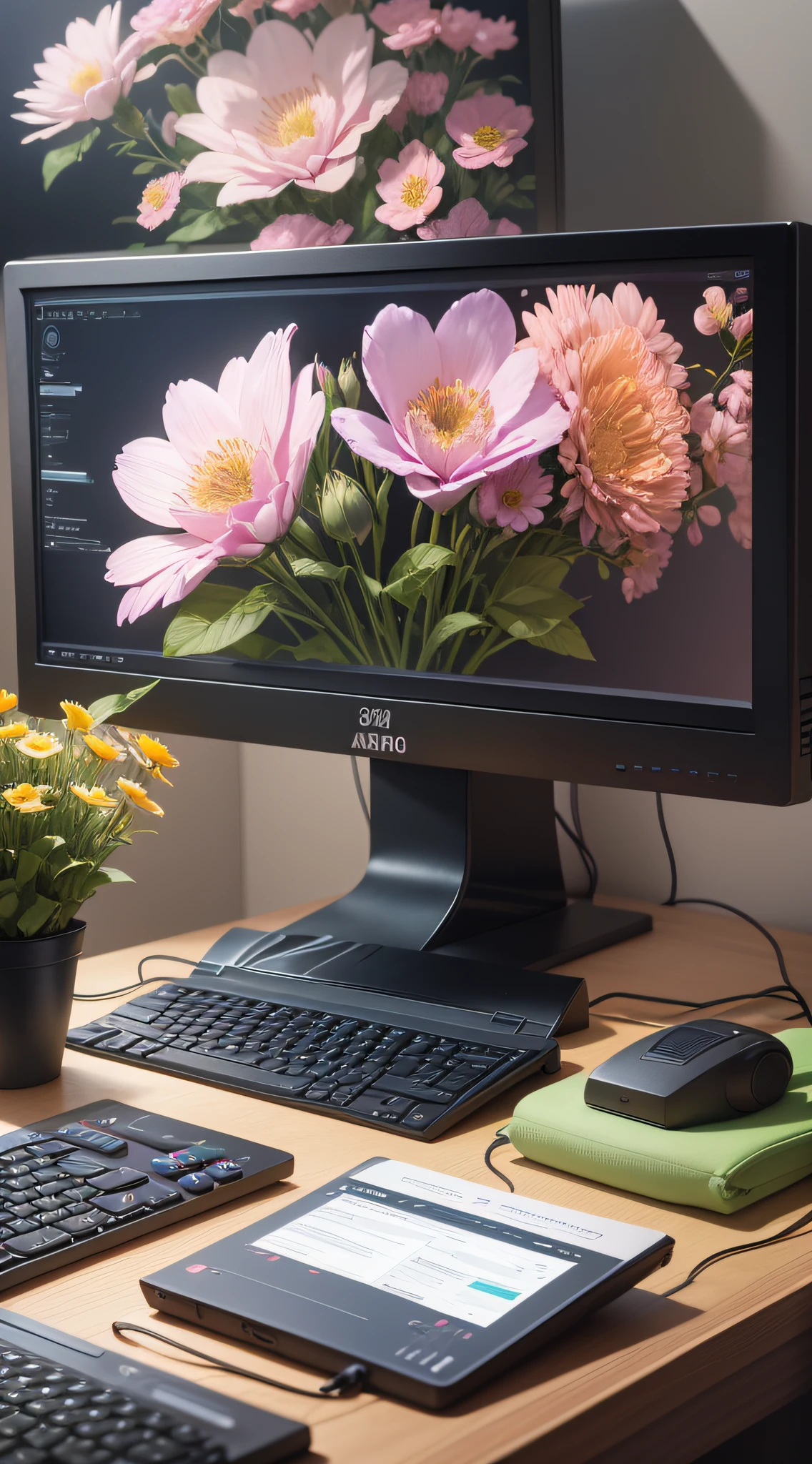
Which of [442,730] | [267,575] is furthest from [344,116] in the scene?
[442,730]

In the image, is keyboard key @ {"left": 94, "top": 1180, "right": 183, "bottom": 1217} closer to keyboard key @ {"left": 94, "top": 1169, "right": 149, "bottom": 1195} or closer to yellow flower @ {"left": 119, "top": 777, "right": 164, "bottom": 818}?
keyboard key @ {"left": 94, "top": 1169, "right": 149, "bottom": 1195}

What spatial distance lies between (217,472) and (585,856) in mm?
532

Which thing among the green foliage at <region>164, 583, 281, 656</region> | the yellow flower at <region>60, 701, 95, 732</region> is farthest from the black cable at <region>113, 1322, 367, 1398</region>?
the green foliage at <region>164, 583, 281, 656</region>

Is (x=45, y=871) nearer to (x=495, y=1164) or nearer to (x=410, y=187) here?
(x=495, y=1164)

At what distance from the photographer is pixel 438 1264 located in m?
0.67

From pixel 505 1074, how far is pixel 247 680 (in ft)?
1.48

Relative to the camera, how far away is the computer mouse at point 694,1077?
80cm

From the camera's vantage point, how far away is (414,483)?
3.57 ft

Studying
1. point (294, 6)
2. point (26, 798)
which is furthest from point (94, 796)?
point (294, 6)

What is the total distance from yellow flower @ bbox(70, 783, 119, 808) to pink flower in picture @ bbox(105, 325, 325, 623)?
300 mm

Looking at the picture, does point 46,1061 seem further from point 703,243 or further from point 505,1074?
point 703,243

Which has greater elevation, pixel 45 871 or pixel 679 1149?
pixel 45 871

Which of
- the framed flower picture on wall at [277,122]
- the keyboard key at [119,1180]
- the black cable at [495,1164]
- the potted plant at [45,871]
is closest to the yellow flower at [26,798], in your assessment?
the potted plant at [45,871]

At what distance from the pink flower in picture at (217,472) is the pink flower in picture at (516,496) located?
6.4 inches
